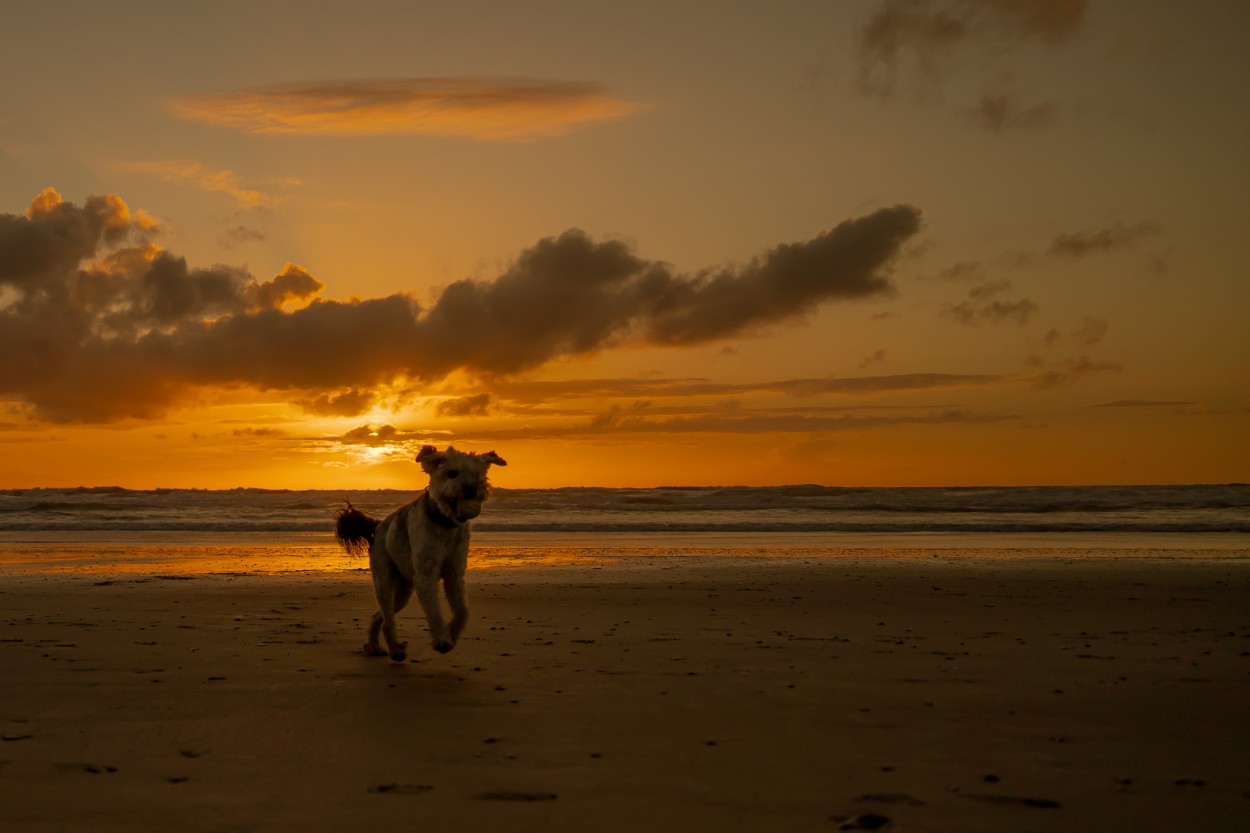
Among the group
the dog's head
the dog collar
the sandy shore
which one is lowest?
the sandy shore

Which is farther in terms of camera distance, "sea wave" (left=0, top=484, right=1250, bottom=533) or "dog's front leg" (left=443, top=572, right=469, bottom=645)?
"sea wave" (left=0, top=484, right=1250, bottom=533)

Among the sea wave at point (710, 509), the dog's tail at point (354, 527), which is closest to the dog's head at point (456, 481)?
the dog's tail at point (354, 527)

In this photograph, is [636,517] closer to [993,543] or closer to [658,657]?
[993,543]

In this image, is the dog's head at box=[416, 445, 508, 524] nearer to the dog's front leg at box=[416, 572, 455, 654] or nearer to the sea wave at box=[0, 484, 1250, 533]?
the dog's front leg at box=[416, 572, 455, 654]

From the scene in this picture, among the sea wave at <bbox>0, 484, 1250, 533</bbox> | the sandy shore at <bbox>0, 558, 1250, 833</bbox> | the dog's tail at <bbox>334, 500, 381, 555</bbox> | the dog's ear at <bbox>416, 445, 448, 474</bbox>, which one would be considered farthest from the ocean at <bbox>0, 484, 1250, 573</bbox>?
the dog's ear at <bbox>416, 445, 448, 474</bbox>

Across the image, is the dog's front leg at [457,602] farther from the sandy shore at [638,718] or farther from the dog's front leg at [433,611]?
the sandy shore at [638,718]

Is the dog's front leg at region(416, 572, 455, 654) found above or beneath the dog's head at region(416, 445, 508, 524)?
beneath

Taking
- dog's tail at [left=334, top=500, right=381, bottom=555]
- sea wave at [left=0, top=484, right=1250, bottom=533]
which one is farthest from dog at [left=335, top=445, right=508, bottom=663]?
sea wave at [left=0, top=484, right=1250, bottom=533]

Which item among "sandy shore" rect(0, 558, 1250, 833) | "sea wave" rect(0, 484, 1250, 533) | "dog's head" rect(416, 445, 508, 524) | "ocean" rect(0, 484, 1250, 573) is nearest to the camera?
"sandy shore" rect(0, 558, 1250, 833)

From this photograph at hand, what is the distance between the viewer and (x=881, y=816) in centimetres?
436

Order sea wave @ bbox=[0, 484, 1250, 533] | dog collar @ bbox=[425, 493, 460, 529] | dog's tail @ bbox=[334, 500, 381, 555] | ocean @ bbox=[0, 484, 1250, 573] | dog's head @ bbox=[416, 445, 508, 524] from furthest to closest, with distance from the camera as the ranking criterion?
sea wave @ bbox=[0, 484, 1250, 533]
ocean @ bbox=[0, 484, 1250, 573]
dog's tail @ bbox=[334, 500, 381, 555]
dog collar @ bbox=[425, 493, 460, 529]
dog's head @ bbox=[416, 445, 508, 524]

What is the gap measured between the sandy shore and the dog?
338mm

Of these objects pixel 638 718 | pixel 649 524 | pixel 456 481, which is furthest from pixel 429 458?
pixel 649 524

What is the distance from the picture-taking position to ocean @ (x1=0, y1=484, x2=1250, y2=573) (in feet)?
71.3
